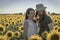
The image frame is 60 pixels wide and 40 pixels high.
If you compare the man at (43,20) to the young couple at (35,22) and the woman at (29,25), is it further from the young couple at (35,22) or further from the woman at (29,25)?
the woman at (29,25)

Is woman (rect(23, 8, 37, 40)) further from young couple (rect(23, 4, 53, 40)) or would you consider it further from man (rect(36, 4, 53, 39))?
man (rect(36, 4, 53, 39))

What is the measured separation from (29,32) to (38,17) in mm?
963

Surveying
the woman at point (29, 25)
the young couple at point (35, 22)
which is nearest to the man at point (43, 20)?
the young couple at point (35, 22)

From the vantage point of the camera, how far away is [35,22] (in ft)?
41.7

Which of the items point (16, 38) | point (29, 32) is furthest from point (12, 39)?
point (29, 32)

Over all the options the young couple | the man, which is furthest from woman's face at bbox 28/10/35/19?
the man

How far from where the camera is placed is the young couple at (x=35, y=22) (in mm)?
12328

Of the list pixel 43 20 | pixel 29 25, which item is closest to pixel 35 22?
pixel 29 25

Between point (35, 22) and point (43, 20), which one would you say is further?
point (43, 20)

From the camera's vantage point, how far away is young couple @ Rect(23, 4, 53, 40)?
12328 mm

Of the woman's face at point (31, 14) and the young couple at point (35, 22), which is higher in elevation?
the woman's face at point (31, 14)

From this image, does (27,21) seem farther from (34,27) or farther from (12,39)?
(12,39)

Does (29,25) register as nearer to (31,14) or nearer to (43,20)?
(31,14)

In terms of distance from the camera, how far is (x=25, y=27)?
12.3m
